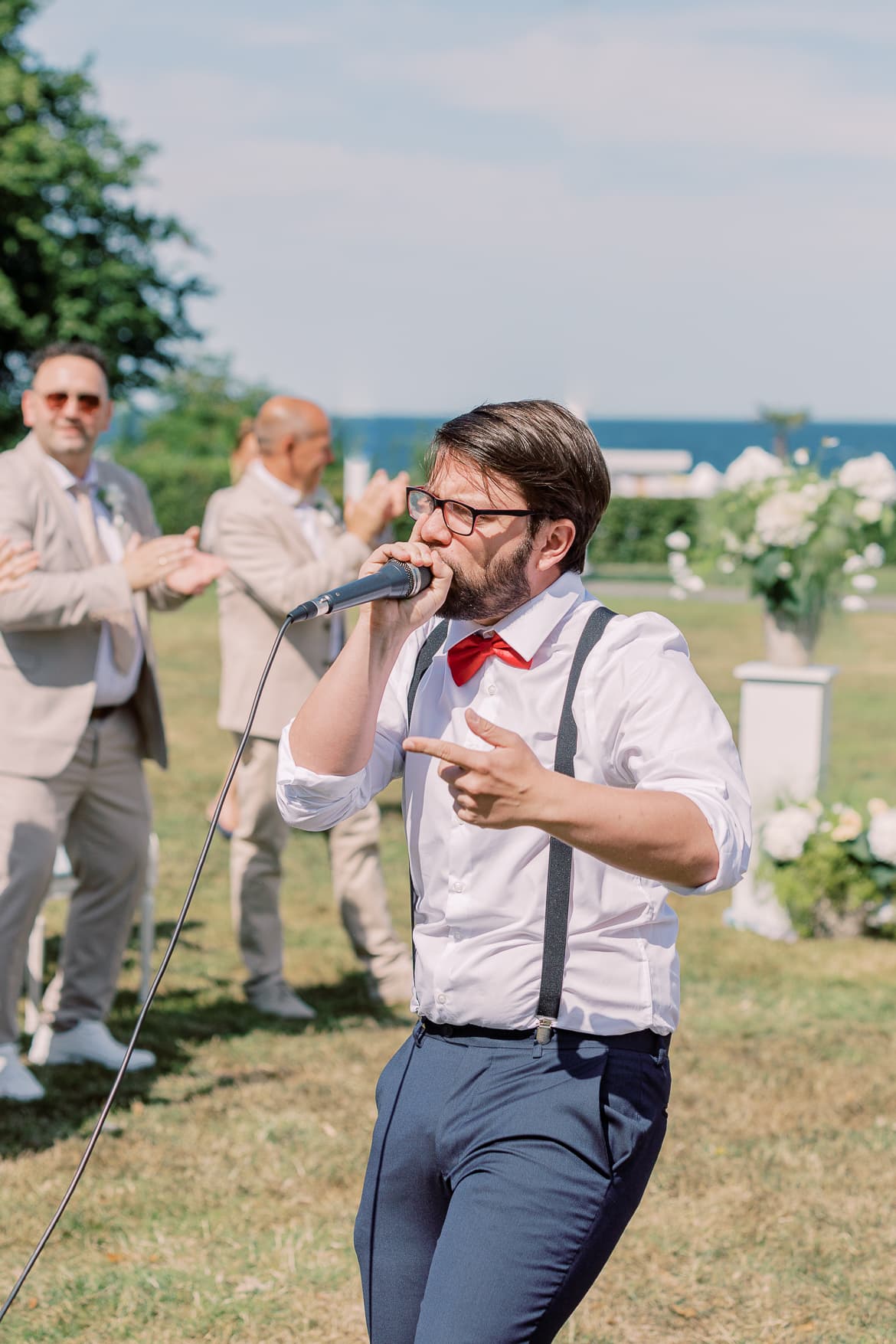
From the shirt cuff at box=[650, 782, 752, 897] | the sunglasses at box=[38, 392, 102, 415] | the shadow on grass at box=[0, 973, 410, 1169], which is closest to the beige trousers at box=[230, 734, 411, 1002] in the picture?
the shadow on grass at box=[0, 973, 410, 1169]

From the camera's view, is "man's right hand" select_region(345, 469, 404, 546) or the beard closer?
the beard

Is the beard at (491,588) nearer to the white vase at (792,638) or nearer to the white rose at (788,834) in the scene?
the white rose at (788,834)

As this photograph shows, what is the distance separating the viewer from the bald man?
631 centimetres

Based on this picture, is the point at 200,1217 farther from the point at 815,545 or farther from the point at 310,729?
the point at 815,545

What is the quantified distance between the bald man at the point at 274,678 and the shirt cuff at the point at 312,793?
3.78 m

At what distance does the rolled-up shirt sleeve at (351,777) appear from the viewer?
7.73 ft

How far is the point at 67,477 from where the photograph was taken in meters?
5.41

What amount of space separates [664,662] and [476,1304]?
95cm

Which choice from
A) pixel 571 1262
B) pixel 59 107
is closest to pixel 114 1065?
pixel 571 1262

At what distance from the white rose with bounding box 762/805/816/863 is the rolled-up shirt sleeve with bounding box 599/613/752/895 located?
5357mm

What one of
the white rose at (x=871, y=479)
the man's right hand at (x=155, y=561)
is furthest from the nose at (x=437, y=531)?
the white rose at (x=871, y=479)

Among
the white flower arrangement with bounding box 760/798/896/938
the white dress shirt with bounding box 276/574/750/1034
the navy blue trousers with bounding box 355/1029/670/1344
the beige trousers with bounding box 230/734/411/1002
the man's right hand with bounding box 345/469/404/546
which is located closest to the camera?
the navy blue trousers with bounding box 355/1029/670/1344

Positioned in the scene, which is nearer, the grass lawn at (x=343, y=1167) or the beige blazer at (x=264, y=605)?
the grass lawn at (x=343, y=1167)

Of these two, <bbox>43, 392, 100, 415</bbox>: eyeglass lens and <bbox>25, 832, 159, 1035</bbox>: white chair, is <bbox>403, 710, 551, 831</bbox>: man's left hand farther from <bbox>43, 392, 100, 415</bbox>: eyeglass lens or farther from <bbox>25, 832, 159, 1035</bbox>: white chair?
<bbox>25, 832, 159, 1035</bbox>: white chair
